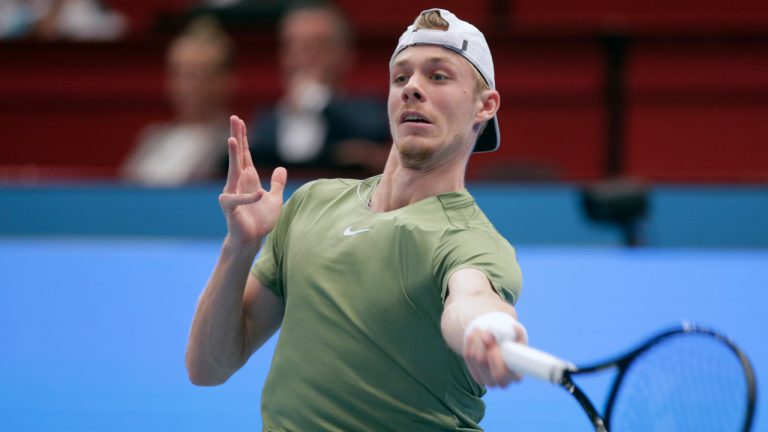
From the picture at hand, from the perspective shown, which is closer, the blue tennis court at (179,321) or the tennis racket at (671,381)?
the tennis racket at (671,381)

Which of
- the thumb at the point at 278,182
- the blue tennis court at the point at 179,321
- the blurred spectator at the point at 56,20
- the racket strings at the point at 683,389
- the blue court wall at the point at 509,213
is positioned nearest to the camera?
the racket strings at the point at 683,389

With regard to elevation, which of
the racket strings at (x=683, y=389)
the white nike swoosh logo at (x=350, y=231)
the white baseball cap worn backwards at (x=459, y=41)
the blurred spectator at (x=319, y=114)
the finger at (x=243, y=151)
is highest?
the blurred spectator at (x=319, y=114)

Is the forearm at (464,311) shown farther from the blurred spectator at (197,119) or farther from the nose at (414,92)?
the blurred spectator at (197,119)

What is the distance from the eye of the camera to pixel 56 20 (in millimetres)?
8930

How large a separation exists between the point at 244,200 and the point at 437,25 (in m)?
0.61

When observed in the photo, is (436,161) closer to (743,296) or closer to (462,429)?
(462,429)

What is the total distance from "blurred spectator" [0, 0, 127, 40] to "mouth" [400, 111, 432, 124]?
6598 mm

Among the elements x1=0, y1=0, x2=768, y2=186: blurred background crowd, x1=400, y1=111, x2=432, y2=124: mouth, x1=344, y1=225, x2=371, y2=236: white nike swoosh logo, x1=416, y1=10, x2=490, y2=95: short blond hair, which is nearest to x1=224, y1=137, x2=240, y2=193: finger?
x1=344, y1=225, x2=371, y2=236: white nike swoosh logo

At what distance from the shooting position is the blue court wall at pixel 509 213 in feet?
19.7

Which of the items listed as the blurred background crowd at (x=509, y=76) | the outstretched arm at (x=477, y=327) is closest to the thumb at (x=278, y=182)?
the outstretched arm at (x=477, y=327)

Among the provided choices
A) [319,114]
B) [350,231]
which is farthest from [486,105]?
[319,114]

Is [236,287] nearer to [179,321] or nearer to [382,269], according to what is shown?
[382,269]

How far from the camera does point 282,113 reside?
6.43 meters

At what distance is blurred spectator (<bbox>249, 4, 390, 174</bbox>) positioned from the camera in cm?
618
